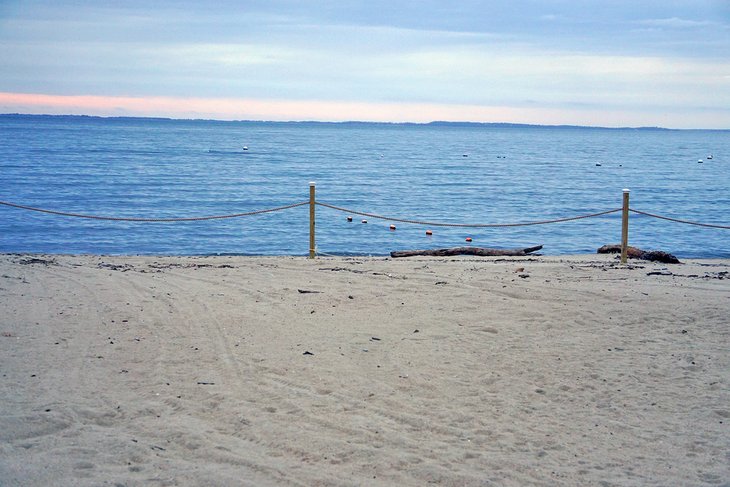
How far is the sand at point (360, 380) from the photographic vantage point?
14.6 feet

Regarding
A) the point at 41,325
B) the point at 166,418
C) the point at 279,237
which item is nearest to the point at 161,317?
the point at 41,325

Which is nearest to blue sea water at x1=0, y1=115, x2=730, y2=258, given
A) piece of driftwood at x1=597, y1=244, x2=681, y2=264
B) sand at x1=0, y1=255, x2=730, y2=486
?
piece of driftwood at x1=597, y1=244, x2=681, y2=264

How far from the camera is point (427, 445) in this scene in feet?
15.7

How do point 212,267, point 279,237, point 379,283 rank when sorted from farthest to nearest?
point 279,237 → point 212,267 → point 379,283

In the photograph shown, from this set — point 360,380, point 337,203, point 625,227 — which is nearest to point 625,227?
point 625,227

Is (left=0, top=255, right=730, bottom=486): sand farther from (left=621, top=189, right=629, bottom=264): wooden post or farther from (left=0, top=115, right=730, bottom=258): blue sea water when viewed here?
(left=0, top=115, right=730, bottom=258): blue sea water

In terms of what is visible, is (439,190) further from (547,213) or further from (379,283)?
(379,283)

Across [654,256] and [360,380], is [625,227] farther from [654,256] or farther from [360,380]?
[360,380]

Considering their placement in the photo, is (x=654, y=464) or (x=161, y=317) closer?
(x=654, y=464)

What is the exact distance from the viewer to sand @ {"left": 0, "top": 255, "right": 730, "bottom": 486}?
4.46m

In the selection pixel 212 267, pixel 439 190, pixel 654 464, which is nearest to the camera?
pixel 654 464

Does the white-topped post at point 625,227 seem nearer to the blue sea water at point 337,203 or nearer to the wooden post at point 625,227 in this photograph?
the wooden post at point 625,227

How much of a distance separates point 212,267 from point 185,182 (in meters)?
32.6

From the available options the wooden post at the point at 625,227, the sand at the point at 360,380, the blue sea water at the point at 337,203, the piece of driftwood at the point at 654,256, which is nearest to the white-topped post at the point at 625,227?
the wooden post at the point at 625,227
